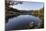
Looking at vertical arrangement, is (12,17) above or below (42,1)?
below

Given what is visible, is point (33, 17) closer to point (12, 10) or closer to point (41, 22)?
point (41, 22)

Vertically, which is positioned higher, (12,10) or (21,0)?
(21,0)

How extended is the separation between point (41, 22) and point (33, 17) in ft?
0.56

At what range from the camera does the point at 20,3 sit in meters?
1.47

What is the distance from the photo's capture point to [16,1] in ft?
4.80

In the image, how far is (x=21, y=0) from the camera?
1.48 meters
